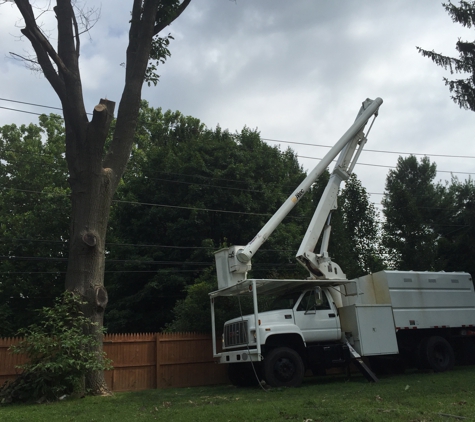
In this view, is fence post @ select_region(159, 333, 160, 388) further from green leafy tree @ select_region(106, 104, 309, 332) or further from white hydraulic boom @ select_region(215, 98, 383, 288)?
green leafy tree @ select_region(106, 104, 309, 332)

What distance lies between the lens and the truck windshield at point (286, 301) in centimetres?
1223

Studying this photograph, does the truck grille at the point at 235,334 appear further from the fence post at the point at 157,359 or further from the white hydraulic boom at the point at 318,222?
the fence post at the point at 157,359

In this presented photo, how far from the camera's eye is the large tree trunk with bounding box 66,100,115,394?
35.7 feet

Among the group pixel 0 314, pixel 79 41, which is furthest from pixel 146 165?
pixel 79 41

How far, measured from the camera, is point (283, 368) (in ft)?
36.5

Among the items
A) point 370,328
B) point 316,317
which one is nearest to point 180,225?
point 316,317

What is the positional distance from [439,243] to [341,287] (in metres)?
11.2

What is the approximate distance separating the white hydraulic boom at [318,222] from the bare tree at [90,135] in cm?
303

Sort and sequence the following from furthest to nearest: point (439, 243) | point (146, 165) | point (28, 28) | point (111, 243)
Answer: point (146, 165) < point (111, 243) < point (439, 243) < point (28, 28)

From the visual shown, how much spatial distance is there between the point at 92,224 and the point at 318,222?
6.03 metres

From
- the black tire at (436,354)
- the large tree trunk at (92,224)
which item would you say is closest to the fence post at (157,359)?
the large tree trunk at (92,224)

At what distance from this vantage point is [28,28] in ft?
38.4

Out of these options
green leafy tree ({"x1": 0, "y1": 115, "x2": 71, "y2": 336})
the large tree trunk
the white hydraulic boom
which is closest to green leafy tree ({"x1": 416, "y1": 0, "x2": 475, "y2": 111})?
the white hydraulic boom

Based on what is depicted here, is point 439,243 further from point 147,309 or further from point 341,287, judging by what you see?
point 147,309
